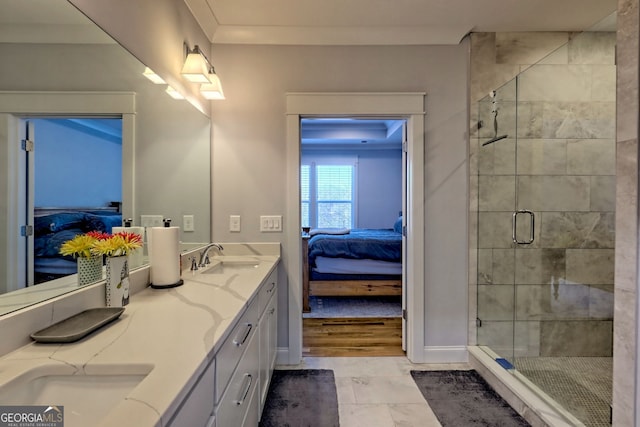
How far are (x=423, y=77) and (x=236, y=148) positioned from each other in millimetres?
1521

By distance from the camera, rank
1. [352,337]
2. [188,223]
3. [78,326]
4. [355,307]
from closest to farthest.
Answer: [78,326]
[188,223]
[352,337]
[355,307]

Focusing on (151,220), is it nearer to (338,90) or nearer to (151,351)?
(151,351)

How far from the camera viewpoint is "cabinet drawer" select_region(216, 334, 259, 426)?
39.0 inches

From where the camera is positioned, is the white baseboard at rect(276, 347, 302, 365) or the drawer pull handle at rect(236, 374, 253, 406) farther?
the white baseboard at rect(276, 347, 302, 365)

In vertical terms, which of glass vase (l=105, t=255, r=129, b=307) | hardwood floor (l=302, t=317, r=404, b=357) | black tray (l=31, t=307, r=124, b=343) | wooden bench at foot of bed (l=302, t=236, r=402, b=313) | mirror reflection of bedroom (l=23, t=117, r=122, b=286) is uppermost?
mirror reflection of bedroom (l=23, t=117, r=122, b=286)

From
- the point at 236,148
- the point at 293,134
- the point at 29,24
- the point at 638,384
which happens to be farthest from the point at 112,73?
the point at 638,384

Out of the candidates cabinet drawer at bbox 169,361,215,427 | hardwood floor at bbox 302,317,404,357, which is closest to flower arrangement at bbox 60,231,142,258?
cabinet drawer at bbox 169,361,215,427

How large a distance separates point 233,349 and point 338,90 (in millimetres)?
1915

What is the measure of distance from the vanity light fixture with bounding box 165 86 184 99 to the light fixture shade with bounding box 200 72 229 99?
0.68 ft

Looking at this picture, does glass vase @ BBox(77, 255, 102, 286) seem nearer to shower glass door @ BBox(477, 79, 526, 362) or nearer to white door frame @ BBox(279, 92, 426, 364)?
white door frame @ BBox(279, 92, 426, 364)

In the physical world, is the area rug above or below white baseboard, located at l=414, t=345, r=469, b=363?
below

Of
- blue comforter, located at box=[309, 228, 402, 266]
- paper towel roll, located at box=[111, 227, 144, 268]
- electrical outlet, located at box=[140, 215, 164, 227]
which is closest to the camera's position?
paper towel roll, located at box=[111, 227, 144, 268]

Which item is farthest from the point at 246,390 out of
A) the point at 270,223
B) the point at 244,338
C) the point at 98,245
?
the point at 270,223

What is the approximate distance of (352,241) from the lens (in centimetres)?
376
